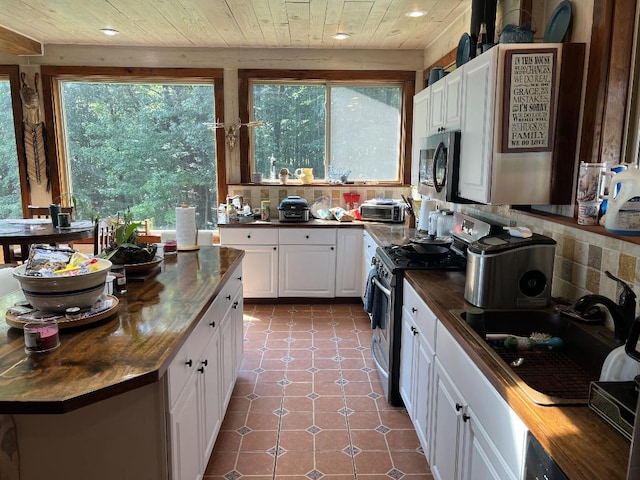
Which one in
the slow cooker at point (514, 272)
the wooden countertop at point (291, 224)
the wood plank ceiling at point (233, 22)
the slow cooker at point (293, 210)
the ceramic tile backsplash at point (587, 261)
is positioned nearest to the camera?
the ceramic tile backsplash at point (587, 261)

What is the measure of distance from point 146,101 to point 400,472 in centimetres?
440

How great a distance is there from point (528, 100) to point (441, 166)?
2.86 ft

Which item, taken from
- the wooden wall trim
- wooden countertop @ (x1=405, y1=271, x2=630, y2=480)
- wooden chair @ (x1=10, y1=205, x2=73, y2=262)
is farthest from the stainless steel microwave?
wooden chair @ (x1=10, y1=205, x2=73, y2=262)

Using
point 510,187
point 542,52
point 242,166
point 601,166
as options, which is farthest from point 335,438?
point 242,166

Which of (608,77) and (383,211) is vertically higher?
(608,77)

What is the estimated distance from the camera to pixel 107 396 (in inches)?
47.9

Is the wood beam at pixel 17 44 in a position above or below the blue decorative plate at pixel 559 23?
above

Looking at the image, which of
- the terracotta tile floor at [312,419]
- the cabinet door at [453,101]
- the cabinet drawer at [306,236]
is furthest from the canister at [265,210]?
the cabinet door at [453,101]

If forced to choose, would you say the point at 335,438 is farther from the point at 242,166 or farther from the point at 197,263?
the point at 242,166

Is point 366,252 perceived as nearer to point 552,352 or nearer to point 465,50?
point 465,50

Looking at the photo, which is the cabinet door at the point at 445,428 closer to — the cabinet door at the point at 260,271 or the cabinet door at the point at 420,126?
the cabinet door at the point at 420,126

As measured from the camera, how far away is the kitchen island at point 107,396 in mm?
1216

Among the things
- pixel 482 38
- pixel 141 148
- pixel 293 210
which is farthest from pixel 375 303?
pixel 141 148

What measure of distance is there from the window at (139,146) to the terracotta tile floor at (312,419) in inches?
80.4
